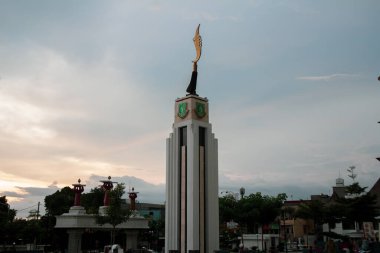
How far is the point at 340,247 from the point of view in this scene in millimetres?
42250

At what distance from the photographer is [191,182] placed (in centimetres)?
4350

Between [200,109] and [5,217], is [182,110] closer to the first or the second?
[200,109]

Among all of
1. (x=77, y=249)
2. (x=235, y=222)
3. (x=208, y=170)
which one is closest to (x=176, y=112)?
(x=208, y=170)

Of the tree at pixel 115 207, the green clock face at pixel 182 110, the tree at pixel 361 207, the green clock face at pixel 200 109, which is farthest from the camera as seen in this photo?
the tree at pixel 361 207

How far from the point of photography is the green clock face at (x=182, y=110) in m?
46.4

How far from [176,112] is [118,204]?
13155 millimetres

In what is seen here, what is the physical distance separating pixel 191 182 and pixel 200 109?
27.2ft

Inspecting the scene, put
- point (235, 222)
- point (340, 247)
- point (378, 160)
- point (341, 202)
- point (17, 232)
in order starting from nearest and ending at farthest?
1. point (340, 247)
2. point (378, 160)
3. point (17, 232)
4. point (341, 202)
5. point (235, 222)

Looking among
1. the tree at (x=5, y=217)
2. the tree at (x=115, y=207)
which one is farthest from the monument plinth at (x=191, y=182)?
the tree at (x=5, y=217)

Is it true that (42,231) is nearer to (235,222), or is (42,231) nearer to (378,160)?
(235,222)

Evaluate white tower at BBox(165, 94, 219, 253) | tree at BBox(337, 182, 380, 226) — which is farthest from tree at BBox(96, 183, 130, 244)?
tree at BBox(337, 182, 380, 226)

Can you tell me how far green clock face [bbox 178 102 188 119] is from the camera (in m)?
46.4

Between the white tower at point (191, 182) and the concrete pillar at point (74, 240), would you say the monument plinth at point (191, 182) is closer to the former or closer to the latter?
the white tower at point (191, 182)

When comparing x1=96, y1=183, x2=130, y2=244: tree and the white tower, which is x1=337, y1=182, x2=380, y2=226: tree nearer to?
the white tower
